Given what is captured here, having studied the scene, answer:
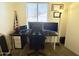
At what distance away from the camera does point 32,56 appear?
55.2 inches

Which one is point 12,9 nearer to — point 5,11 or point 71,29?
point 5,11

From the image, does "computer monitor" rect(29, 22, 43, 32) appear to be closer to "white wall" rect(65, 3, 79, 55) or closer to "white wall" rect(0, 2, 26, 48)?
"white wall" rect(0, 2, 26, 48)

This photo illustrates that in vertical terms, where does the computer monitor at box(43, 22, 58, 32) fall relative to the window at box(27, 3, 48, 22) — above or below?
below

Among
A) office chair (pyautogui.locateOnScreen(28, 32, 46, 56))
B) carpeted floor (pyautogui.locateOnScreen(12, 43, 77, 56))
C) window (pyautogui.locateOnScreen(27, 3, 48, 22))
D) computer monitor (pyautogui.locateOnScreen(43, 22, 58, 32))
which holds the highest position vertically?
window (pyautogui.locateOnScreen(27, 3, 48, 22))

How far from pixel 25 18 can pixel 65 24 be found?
57cm

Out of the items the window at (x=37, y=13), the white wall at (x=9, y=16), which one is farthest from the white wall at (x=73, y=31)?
the white wall at (x=9, y=16)

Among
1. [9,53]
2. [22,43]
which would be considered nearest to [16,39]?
[22,43]

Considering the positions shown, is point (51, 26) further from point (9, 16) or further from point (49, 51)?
point (9, 16)

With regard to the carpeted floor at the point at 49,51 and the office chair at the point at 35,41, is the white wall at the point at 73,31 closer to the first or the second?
the carpeted floor at the point at 49,51

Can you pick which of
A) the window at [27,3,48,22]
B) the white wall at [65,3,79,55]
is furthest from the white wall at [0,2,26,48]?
the white wall at [65,3,79,55]

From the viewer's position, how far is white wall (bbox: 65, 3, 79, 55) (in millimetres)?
1498

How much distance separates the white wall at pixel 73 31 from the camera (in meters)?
1.50

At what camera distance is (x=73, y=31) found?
1553 mm

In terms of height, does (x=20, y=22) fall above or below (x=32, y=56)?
above
